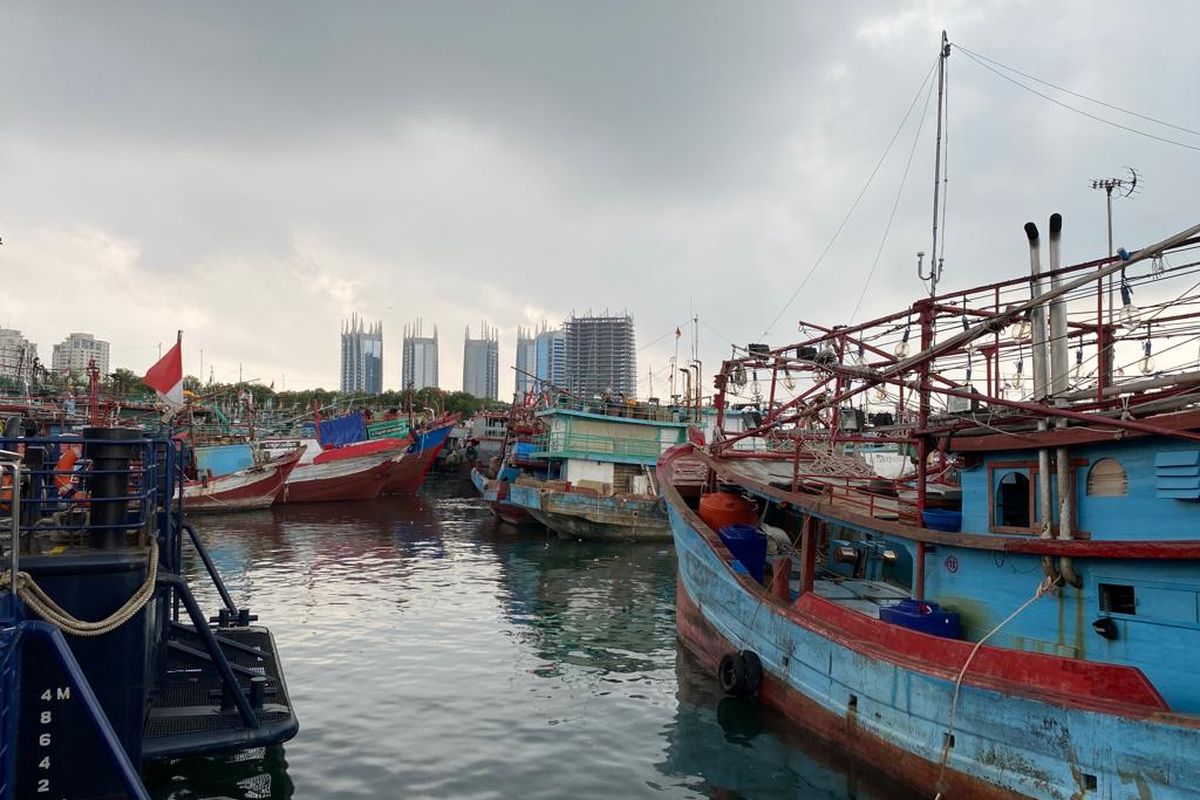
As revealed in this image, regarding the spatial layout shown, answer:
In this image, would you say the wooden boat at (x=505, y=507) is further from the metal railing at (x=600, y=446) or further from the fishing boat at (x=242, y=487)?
the fishing boat at (x=242, y=487)

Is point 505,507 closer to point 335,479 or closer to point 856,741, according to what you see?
point 335,479

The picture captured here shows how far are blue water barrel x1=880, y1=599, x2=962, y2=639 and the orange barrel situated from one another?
5.63 meters

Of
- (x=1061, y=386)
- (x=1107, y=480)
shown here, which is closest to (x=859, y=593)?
(x=1061, y=386)

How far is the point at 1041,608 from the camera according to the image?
916cm

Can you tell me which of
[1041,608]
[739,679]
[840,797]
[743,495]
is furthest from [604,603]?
[1041,608]

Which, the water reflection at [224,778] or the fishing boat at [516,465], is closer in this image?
the water reflection at [224,778]

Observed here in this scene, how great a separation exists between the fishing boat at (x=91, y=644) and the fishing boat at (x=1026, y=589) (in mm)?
7216

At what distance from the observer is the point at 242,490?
4284 centimetres

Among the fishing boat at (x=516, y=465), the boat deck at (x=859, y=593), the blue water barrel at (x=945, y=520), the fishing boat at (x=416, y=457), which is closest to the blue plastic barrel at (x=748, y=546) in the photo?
the boat deck at (x=859, y=593)

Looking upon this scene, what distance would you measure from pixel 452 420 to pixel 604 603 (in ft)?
112

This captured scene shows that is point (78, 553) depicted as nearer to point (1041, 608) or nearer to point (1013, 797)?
point (1013, 797)

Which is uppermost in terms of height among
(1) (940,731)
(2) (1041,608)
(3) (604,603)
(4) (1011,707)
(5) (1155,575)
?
(5) (1155,575)

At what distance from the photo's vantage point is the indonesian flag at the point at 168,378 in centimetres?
1953

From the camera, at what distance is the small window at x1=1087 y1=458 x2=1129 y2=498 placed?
27.8ft
